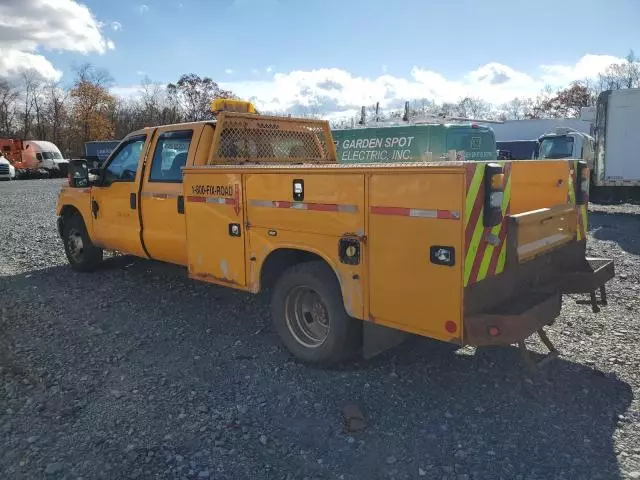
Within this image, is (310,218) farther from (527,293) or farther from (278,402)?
(527,293)

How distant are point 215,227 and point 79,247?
11.9 ft

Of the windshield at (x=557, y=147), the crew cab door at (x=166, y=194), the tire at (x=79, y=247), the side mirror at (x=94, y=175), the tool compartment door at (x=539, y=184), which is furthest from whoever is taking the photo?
the windshield at (x=557, y=147)

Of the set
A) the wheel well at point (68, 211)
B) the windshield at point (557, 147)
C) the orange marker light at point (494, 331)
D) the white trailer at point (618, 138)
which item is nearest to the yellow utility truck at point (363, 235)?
the orange marker light at point (494, 331)

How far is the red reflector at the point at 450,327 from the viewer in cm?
349

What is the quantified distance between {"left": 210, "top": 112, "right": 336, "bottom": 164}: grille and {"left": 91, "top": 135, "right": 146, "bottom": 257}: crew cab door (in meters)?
1.21

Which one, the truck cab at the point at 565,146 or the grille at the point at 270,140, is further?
the truck cab at the point at 565,146

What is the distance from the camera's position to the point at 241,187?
4.78 m

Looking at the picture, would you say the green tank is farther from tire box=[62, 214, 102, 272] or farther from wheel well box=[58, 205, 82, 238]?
tire box=[62, 214, 102, 272]

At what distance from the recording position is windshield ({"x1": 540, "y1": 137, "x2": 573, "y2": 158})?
59.6ft

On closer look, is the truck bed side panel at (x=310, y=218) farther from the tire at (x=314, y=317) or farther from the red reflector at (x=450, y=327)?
the red reflector at (x=450, y=327)

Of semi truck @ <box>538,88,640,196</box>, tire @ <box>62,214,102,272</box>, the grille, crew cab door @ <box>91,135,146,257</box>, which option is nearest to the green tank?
semi truck @ <box>538,88,640,196</box>

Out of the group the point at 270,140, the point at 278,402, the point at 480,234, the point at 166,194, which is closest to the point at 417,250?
the point at 480,234

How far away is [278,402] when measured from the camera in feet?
13.1

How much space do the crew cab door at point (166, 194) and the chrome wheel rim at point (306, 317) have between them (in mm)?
1673
